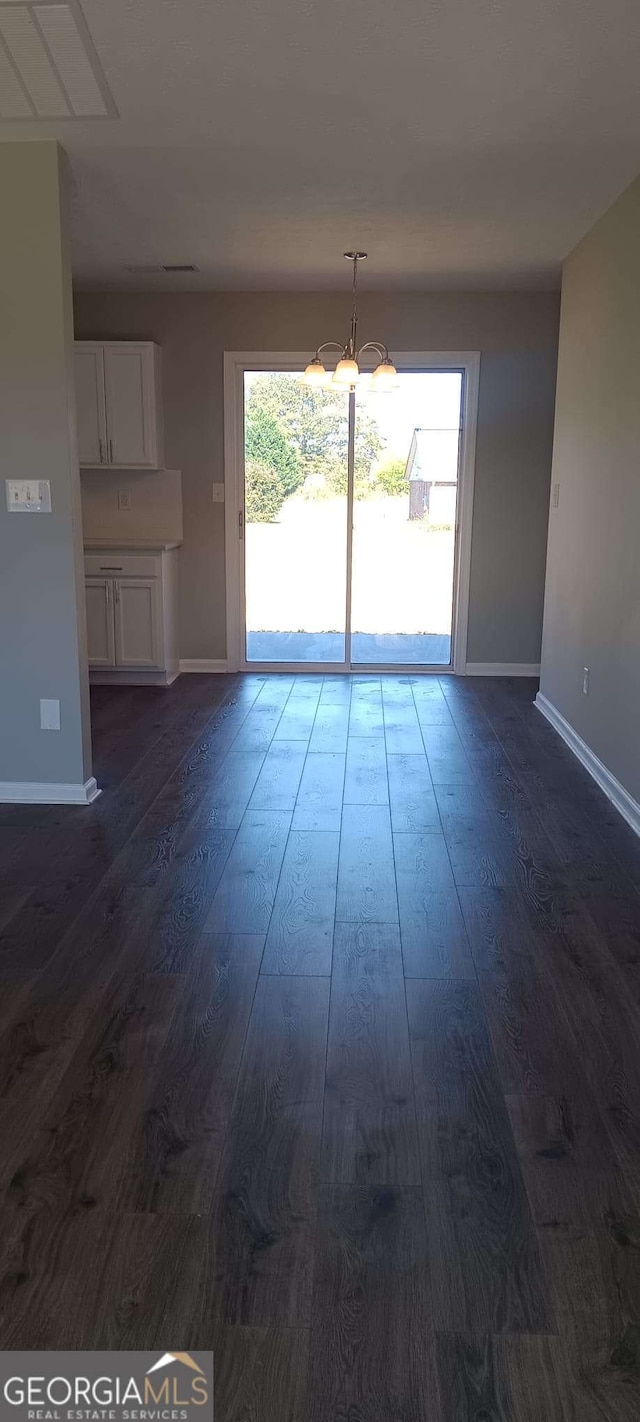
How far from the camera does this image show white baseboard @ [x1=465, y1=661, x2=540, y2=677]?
275 inches

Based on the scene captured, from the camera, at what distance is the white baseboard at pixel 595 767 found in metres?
3.99

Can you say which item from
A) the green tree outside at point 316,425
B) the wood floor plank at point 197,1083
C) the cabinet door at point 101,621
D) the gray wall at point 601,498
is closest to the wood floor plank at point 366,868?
the wood floor plank at point 197,1083

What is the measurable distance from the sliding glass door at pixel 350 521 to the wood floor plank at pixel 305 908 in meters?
3.38

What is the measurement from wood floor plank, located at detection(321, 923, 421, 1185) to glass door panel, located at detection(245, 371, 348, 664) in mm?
4198

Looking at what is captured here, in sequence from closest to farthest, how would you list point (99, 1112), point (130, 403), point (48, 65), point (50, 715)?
point (99, 1112) < point (48, 65) < point (50, 715) < point (130, 403)

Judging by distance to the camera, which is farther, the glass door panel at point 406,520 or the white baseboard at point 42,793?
the glass door panel at point 406,520

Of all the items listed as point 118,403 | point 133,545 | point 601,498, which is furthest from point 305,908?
point 118,403

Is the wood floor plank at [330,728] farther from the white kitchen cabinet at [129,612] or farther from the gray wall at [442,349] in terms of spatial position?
the gray wall at [442,349]

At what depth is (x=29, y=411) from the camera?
12.6ft

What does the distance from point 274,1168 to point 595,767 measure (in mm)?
3002

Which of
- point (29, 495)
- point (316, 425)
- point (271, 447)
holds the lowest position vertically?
point (29, 495)

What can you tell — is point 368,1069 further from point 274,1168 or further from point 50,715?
point 50,715

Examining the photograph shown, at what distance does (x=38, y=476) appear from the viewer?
12.7 feet

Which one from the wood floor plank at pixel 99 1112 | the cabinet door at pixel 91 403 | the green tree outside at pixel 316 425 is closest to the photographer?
the wood floor plank at pixel 99 1112
